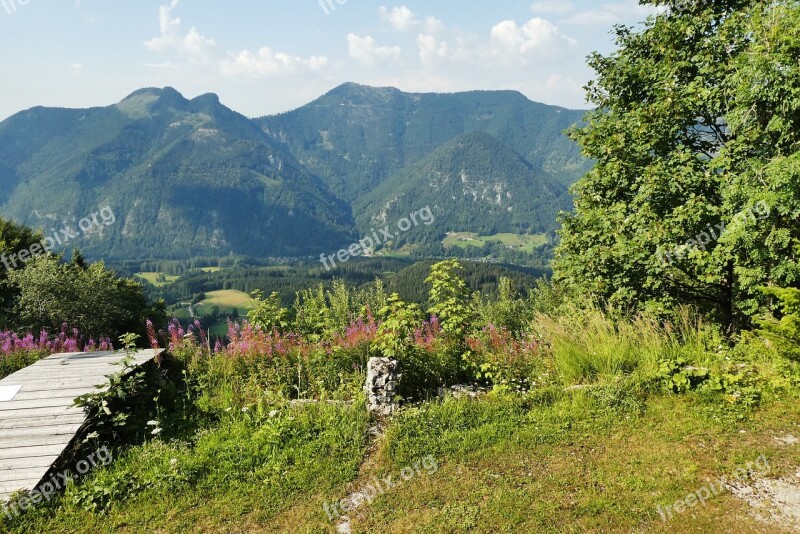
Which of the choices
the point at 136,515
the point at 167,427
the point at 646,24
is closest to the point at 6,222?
the point at 167,427

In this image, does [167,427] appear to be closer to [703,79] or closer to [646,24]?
[703,79]

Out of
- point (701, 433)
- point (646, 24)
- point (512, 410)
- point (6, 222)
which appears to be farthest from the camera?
point (6, 222)

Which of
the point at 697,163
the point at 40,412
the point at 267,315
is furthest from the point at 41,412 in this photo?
the point at 697,163

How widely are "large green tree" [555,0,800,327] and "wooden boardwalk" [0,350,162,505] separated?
10.5m

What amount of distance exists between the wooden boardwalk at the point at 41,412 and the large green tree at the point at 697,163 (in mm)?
10507

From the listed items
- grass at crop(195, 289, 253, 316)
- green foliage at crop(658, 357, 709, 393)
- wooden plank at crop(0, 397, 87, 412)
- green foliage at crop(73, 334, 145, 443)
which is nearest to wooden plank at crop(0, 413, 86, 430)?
green foliage at crop(73, 334, 145, 443)

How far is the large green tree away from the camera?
7.53m

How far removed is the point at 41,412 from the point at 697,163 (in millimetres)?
13246

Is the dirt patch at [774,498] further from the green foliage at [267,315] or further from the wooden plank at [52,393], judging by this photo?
the wooden plank at [52,393]

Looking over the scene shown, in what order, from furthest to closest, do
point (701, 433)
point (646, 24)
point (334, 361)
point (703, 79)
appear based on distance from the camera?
point (646, 24)
point (703, 79)
point (334, 361)
point (701, 433)

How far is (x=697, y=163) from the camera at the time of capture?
9.41m

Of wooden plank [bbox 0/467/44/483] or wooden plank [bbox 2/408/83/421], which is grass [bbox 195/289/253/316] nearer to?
wooden plank [bbox 2/408/83/421]

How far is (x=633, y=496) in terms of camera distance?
5223 millimetres

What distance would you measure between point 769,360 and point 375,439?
7.00 metres
